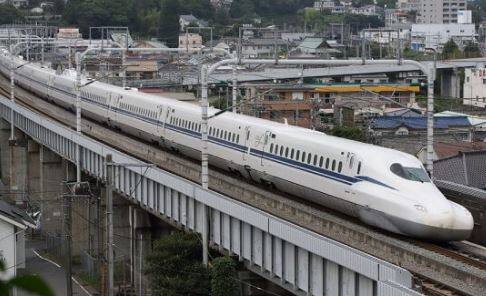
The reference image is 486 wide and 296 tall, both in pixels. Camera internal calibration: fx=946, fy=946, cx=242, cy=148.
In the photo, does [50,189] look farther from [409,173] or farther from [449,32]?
[449,32]

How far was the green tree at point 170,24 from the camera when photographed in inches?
6345

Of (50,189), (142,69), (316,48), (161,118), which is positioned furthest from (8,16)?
(161,118)

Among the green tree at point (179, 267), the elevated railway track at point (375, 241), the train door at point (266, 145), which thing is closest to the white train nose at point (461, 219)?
the elevated railway track at point (375, 241)

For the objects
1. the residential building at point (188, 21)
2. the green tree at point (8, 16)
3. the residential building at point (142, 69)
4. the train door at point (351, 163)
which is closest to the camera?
the train door at point (351, 163)

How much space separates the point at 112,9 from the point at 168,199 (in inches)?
5438

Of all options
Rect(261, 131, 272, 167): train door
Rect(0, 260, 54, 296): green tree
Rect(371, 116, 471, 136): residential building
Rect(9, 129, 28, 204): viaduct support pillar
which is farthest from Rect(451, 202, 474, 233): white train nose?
Rect(9, 129, 28, 204): viaduct support pillar

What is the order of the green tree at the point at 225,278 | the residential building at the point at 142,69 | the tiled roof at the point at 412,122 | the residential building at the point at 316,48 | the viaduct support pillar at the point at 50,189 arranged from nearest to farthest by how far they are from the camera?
the green tree at the point at 225,278 < the viaduct support pillar at the point at 50,189 < the tiled roof at the point at 412,122 < the residential building at the point at 316,48 < the residential building at the point at 142,69

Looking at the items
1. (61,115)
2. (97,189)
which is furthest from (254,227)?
(61,115)

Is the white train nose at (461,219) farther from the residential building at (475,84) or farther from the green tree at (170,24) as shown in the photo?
the green tree at (170,24)

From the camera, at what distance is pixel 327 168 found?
78.8 feet

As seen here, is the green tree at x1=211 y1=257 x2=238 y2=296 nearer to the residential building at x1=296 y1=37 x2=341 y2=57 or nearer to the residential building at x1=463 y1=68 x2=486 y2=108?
the residential building at x1=463 y1=68 x2=486 y2=108

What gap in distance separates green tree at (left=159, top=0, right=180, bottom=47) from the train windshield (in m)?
135

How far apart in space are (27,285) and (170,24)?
6655 inches

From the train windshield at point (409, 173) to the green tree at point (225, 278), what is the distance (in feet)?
15.8
